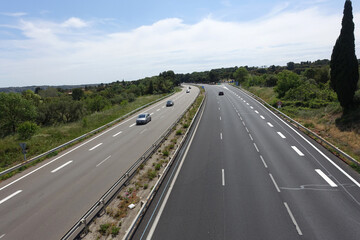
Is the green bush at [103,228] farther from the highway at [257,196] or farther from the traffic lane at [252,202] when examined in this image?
the traffic lane at [252,202]

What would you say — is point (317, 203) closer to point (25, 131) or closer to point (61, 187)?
point (61, 187)

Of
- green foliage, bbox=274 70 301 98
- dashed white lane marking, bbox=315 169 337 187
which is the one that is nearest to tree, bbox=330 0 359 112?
dashed white lane marking, bbox=315 169 337 187

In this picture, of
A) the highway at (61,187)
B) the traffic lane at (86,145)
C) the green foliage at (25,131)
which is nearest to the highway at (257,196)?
the highway at (61,187)

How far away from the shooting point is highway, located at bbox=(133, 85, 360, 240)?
8570 mm

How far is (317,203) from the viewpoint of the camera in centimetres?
1017

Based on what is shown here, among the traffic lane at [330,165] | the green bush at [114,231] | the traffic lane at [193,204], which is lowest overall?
the traffic lane at [330,165]

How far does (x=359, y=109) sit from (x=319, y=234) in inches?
846

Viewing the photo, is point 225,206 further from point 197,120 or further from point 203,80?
point 203,80

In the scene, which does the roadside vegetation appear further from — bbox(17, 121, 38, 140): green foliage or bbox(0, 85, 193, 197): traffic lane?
bbox(0, 85, 193, 197): traffic lane

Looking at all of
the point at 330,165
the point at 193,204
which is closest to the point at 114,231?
the point at 193,204

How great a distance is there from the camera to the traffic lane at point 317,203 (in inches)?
332

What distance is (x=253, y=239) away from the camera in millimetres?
8016

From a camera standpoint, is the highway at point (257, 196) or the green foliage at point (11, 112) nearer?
the highway at point (257, 196)

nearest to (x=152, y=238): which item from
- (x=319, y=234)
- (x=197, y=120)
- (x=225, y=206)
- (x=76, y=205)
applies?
(x=225, y=206)
